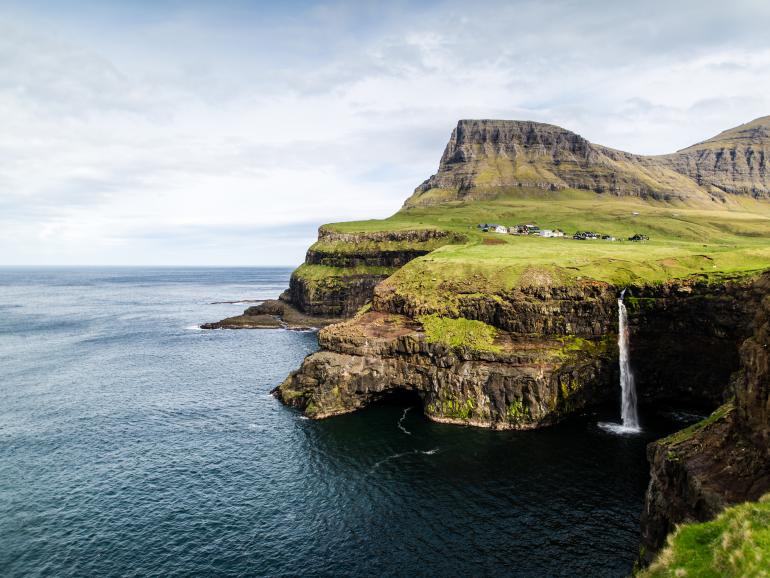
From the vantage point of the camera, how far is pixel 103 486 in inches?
2138

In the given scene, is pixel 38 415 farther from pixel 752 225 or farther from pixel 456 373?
pixel 752 225

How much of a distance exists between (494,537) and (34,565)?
136 feet

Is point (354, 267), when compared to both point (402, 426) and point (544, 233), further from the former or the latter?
point (402, 426)

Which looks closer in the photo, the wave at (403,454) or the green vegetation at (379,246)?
the wave at (403,454)

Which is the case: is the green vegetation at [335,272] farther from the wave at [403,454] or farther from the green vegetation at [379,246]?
the wave at [403,454]

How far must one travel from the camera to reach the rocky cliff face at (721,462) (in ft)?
87.9

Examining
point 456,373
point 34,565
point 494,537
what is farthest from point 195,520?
point 456,373

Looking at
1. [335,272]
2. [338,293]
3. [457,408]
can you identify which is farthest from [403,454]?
[335,272]

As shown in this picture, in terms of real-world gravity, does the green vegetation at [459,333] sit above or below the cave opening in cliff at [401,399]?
above

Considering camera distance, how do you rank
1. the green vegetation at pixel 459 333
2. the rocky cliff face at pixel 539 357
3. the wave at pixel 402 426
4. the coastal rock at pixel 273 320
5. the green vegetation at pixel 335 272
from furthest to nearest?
the green vegetation at pixel 335 272
the coastal rock at pixel 273 320
the green vegetation at pixel 459 333
the wave at pixel 402 426
the rocky cliff face at pixel 539 357

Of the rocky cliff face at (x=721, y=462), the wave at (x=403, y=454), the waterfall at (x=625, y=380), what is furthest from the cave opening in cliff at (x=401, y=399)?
the rocky cliff face at (x=721, y=462)

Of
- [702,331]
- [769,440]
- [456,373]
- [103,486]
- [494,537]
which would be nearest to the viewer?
[769,440]

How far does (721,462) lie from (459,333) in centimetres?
4972

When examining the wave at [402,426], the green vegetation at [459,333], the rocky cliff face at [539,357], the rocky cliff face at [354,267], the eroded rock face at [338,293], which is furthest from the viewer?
the rocky cliff face at [354,267]
